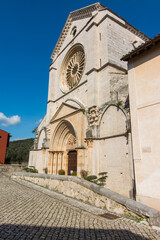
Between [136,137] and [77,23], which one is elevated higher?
[77,23]

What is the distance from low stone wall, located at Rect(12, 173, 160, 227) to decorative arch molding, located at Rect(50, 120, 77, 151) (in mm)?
4868

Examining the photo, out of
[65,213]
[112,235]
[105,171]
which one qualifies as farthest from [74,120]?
[112,235]

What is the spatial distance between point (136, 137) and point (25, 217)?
176 inches

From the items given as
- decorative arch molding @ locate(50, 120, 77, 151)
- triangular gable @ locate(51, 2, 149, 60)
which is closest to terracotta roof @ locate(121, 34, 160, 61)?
decorative arch molding @ locate(50, 120, 77, 151)

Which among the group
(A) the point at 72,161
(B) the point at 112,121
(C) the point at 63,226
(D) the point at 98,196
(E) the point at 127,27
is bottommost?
(C) the point at 63,226

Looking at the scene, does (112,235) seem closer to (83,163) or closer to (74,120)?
(83,163)

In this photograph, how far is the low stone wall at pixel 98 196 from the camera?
4.13 metres

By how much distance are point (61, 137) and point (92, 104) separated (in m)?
4.97

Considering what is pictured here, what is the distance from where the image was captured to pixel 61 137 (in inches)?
559

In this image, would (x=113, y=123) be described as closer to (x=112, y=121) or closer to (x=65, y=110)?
(x=112, y=121)

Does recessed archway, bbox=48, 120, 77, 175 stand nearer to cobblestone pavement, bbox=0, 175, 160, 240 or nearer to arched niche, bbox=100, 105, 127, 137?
arched niche, bbox=100, 105, 127, 137

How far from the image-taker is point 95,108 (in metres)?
10.5

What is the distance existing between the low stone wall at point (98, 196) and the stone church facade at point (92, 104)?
2.33 meters

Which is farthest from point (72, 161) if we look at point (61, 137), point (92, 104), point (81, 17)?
point (81, 17)
